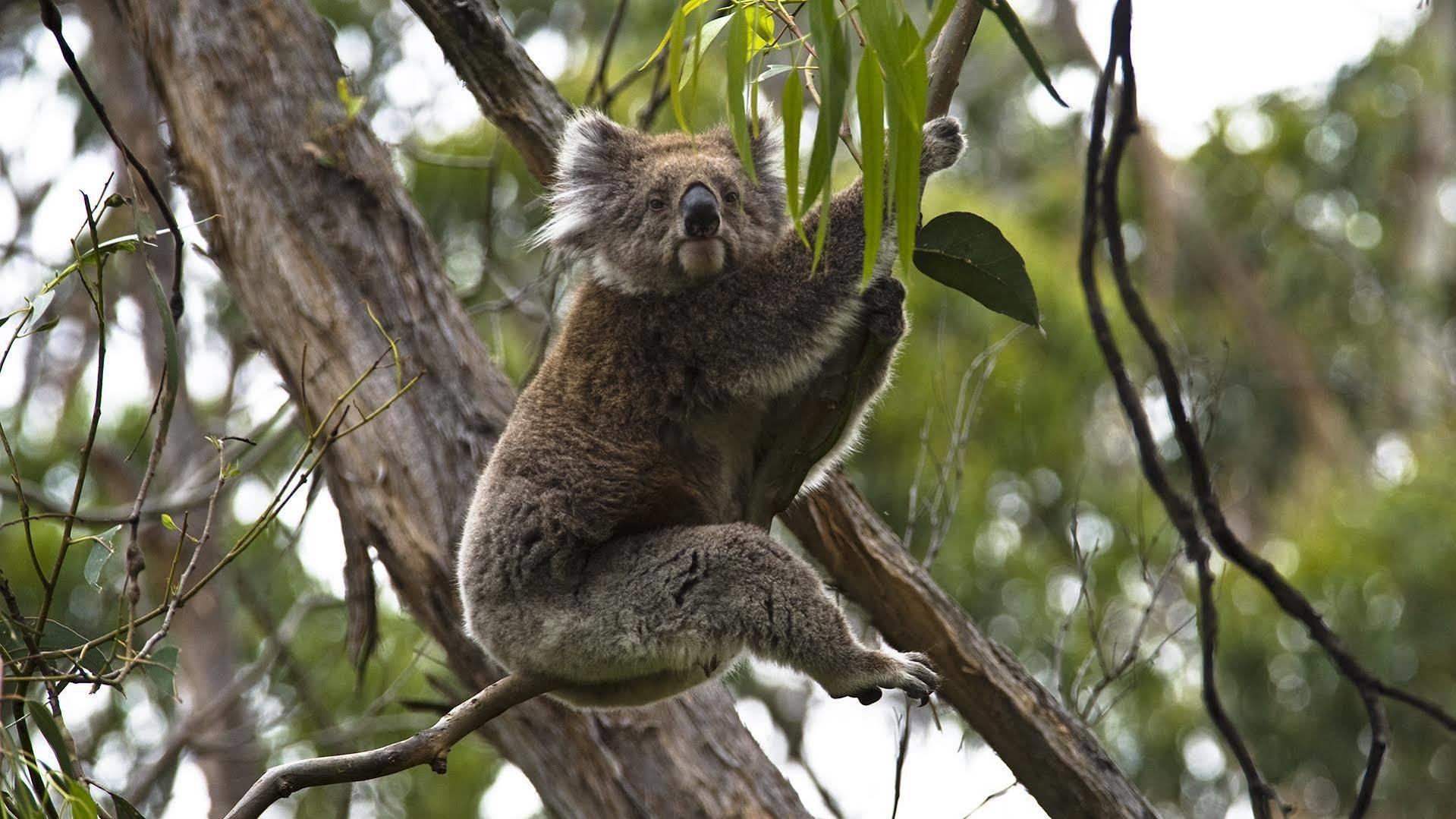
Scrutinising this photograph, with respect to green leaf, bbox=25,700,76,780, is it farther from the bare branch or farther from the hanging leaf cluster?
the bare branch

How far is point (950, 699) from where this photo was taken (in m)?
3.67

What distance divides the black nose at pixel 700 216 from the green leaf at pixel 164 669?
149 cm

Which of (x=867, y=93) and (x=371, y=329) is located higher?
(x=371, y=329)

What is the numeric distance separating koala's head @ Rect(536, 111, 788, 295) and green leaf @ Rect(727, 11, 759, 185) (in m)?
0.98

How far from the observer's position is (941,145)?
9.38 ft

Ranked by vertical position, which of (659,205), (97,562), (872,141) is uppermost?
(659,205)

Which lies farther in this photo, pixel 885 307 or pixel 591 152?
pixel 591 152

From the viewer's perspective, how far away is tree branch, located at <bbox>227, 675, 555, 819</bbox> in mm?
2291

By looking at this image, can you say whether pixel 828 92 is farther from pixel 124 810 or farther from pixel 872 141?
pixel 124 810

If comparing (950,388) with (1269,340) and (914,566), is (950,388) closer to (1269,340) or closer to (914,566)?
(914,566)

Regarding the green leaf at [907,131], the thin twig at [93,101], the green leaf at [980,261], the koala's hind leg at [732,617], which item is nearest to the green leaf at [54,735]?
the thin twig at [93,101]

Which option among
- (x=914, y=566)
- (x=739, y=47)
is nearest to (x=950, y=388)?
(x=914, y=566)

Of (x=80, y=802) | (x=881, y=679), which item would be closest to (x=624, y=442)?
(x=881, y=679)

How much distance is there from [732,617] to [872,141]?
120 centimetres
